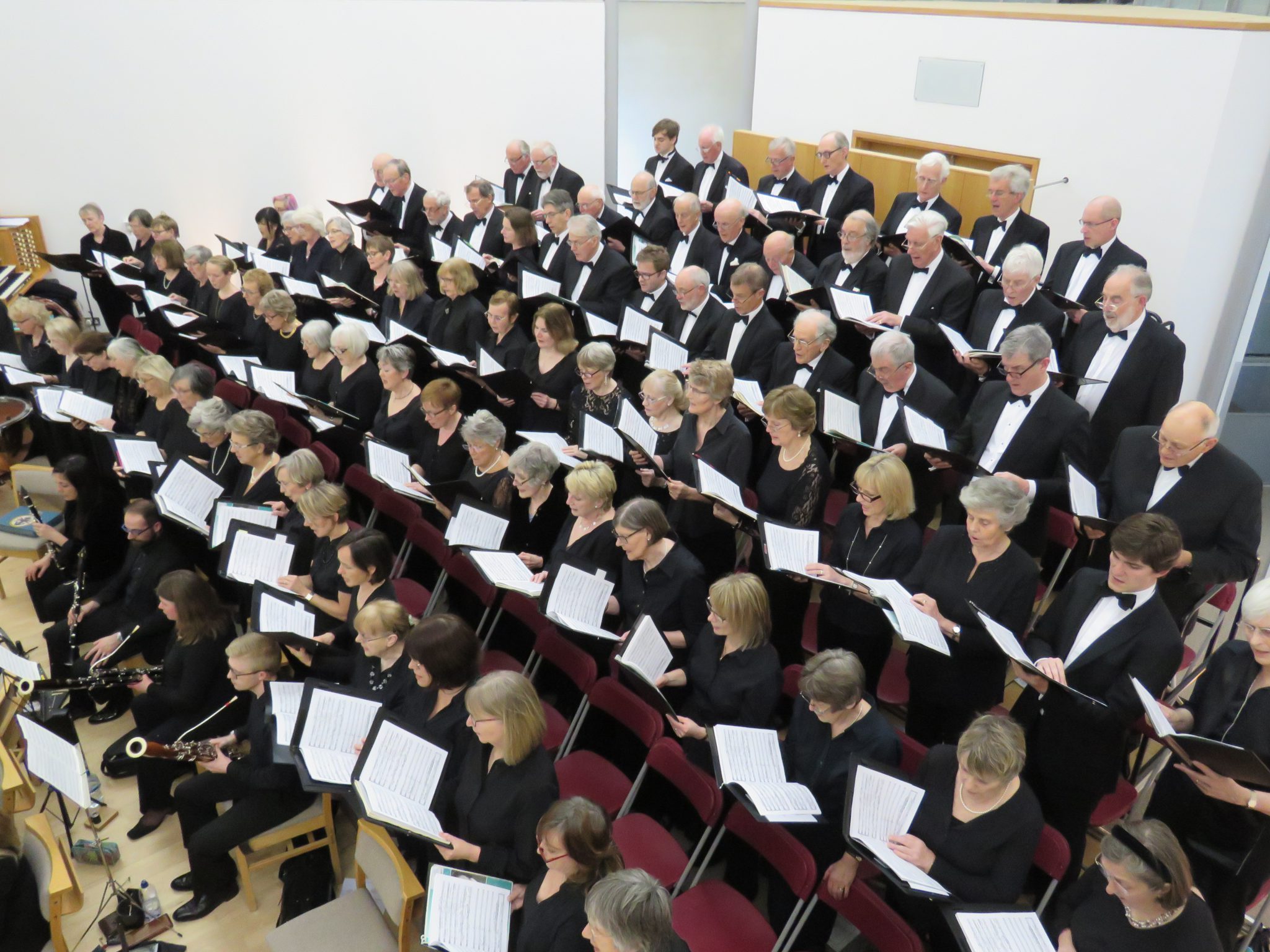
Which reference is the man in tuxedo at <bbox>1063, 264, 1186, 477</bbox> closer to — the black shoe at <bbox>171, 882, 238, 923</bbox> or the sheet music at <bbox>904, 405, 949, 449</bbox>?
the sheet music at <bbox>904, 405, 949, 449</bbox>

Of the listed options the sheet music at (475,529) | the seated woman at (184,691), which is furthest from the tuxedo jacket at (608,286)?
the seated woman at (184,691)

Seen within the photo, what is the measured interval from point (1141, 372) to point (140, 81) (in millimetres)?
10138

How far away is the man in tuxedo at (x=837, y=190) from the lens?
25.1ft

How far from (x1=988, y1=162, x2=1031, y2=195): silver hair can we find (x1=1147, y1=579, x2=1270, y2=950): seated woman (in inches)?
159

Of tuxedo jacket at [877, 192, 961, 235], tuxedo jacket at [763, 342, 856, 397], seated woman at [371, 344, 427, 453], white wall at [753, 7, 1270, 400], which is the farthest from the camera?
tuxedo jacket at [877, 192, 961, 235]

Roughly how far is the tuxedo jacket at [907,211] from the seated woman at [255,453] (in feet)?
15.3

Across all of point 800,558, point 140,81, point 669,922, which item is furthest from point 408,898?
point 140,81

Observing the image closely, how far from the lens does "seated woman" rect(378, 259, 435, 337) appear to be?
22.0 ft

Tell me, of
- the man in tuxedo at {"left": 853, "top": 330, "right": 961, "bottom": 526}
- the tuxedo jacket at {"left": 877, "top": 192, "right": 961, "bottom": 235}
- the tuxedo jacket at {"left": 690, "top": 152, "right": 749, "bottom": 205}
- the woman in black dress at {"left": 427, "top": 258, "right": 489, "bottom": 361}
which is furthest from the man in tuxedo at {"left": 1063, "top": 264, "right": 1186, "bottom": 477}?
the tuxedo jacket at {"left": 690, "top": 152, "right": 749, "bottom": 205}

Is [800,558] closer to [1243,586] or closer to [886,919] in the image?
[886,919]

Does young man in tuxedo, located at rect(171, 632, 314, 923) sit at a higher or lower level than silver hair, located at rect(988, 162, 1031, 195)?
lower

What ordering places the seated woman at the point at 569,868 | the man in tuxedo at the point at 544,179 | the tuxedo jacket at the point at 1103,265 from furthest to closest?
the man in tuxedo at the point at 544,179 < the tuxedo jacket at the point at 1103,265 < the seated woman at the point at 569,868

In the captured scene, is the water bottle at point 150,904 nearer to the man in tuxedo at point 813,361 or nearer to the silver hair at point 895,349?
the man in tuxedo at point 813,361

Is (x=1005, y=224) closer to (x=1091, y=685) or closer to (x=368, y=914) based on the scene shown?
(x=1091, y=685)
